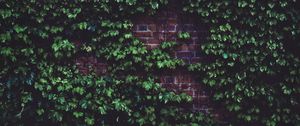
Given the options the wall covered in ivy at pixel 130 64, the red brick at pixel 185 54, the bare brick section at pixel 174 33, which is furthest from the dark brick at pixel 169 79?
the red brick at pixel 185 54

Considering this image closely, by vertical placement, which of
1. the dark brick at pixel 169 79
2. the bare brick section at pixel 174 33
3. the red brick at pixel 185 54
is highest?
the bare brick section at pixel 174 33

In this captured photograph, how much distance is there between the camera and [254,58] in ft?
13.9

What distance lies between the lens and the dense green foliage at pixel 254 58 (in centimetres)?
420

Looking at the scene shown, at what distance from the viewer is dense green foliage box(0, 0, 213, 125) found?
13.8 feet

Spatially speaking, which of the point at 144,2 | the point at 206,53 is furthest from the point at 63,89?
the point at 206,53

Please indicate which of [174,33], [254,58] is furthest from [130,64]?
[254,58]

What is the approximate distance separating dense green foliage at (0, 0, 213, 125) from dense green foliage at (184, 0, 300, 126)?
410 millimetres

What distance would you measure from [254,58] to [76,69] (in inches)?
79.1

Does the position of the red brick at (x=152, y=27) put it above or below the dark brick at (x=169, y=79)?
above

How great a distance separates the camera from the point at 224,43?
4.26 metres

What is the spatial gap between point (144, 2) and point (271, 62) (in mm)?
1563

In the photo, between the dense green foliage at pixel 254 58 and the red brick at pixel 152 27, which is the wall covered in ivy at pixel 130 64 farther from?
the red brick at pixel 152 27

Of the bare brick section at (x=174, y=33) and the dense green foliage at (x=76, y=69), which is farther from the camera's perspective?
the bare brick section at (x=174, y=33)

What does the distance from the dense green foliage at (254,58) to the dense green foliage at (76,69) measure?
410mm
